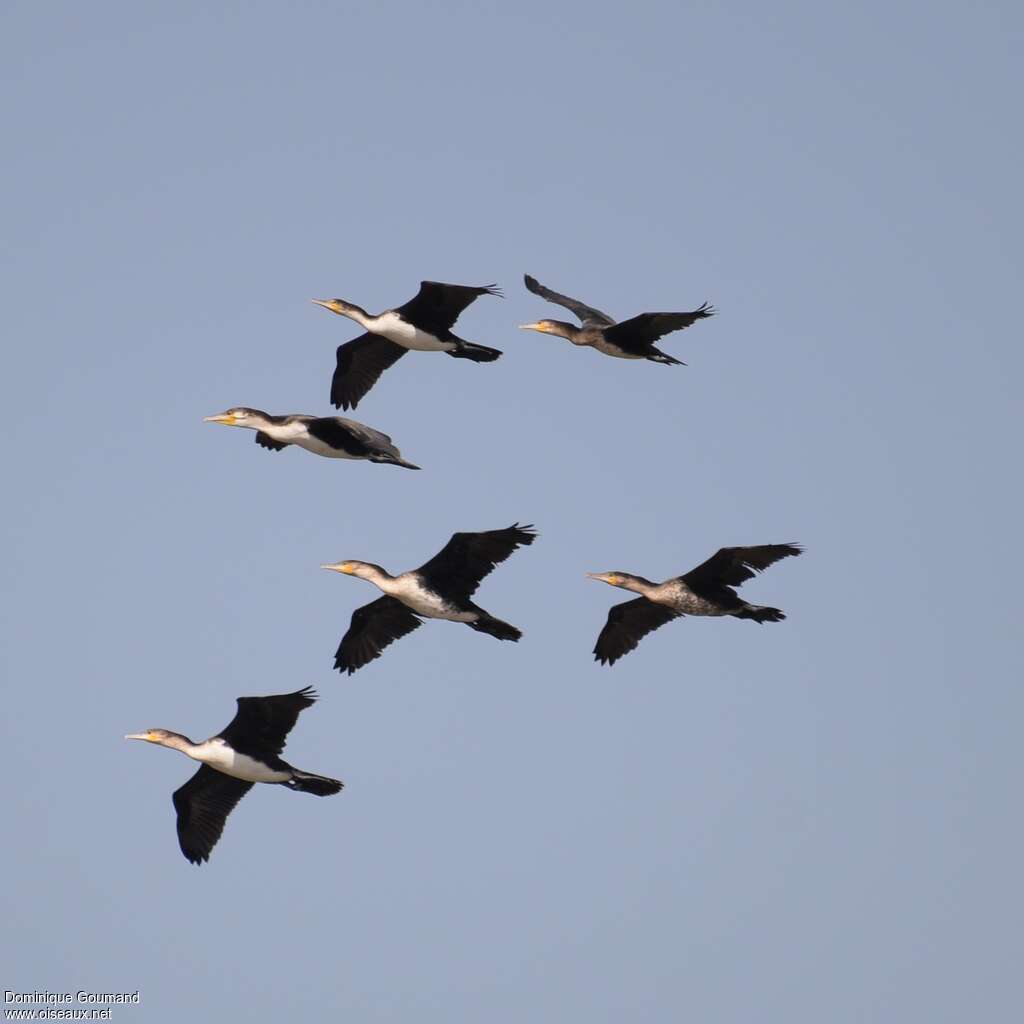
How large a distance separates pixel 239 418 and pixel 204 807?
552 cm

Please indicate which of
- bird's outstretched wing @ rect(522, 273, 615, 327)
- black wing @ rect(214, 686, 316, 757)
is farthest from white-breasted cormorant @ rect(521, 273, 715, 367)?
black wing @ rect(214, 686, 316, 757)

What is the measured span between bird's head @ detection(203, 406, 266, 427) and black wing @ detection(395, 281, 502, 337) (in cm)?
237

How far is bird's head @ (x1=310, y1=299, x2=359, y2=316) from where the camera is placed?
93.9ft

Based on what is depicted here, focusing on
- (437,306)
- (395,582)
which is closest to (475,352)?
(437,306)

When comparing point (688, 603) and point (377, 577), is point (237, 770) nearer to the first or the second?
point (377, 577)

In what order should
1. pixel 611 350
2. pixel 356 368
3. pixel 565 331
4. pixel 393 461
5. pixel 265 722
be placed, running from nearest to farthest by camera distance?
pixel 265 722, pixel 393 461, pixel 611 350, pixel 356 368, pixel 565 331

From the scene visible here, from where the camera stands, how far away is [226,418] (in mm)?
27875

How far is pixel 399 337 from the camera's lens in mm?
27969

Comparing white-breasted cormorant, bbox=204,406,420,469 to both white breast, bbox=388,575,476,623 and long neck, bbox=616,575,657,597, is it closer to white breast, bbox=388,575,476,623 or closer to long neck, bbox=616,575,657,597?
white breast, bbox=388,575,476,623

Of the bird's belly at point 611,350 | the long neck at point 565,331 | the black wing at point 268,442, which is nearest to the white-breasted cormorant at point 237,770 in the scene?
the black wing at point 268,442

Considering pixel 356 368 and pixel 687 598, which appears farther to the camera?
pixel 356 368

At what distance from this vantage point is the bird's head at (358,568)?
26391 millimetres

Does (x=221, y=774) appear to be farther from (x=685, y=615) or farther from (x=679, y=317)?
(x=679, y=317)

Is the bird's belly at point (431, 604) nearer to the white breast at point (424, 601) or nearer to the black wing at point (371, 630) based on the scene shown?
the white breast at point (424, 601)
